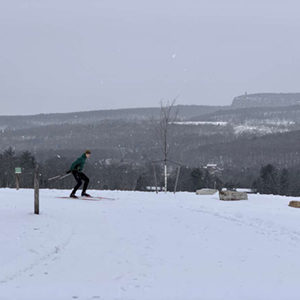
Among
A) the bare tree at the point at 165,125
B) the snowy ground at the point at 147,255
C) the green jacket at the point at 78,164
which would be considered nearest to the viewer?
the snowy ground at the point at 147,255

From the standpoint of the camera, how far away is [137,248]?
28.6ft

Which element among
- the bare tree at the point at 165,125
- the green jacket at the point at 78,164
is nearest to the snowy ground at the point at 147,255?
the green jacket at the point at 78,164

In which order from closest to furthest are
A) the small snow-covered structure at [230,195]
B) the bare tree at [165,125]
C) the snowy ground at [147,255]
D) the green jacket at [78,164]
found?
the snowy ground at [147,255] < the green jacket at [78,164] < the small snow-covered structure at [230,195] < the bare tree at [165,125]

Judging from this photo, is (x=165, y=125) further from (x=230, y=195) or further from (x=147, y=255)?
(x=147, y=255)

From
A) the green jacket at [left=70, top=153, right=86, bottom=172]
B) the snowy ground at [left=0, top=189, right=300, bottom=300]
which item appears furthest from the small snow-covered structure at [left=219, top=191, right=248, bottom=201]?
the green jacket at [left=70, top=153, right=86, bottom=172]

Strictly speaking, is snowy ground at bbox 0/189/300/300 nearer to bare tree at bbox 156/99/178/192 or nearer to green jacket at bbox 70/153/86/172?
green jacket at bbox 70/153/86/172

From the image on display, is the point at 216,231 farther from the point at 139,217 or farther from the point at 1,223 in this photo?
the point at 1,223

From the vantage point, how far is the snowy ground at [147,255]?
21.1 ft

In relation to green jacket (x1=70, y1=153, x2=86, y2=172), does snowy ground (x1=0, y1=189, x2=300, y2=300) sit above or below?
below

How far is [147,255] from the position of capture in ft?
27.1

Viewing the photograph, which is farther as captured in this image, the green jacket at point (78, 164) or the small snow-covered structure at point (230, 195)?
the small snow-covered structure at point (230, 195)

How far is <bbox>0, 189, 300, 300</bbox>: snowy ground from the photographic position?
642cm

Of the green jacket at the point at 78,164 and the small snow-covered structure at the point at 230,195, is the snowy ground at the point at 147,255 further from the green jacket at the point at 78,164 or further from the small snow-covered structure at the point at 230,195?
the small snow-covered structure at the point at 230,195

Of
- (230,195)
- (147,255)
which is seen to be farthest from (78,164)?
(147,255)
